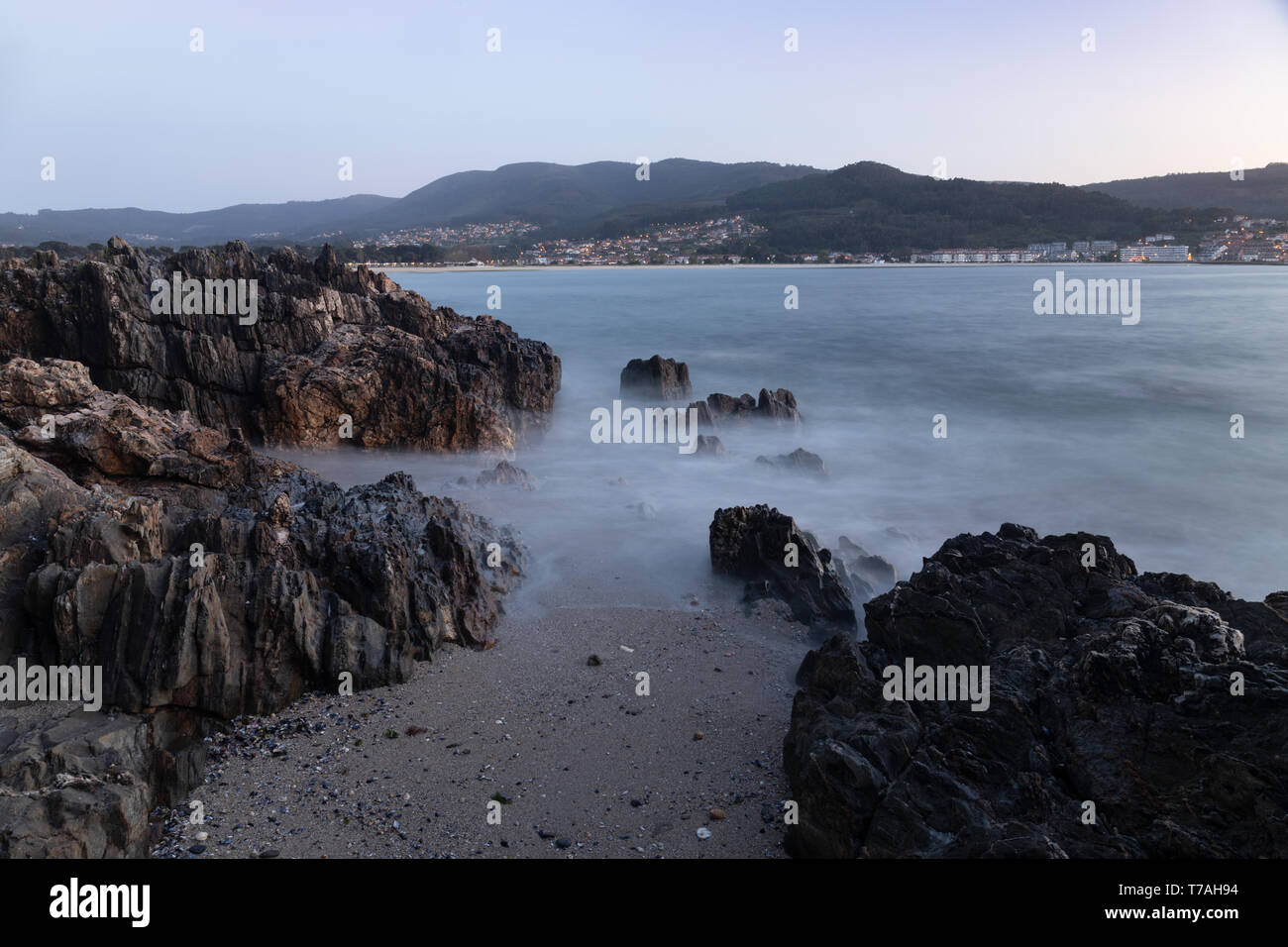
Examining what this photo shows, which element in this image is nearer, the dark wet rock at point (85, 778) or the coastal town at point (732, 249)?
the dark wet rock at point (85, 778)

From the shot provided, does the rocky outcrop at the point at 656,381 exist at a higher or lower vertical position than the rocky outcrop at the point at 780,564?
higher

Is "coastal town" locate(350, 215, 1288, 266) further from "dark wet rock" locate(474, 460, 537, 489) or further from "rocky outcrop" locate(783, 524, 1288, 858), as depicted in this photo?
"rocky outcrop" locate(783, 524, 1288, 858)

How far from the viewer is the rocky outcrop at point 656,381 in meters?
28.4

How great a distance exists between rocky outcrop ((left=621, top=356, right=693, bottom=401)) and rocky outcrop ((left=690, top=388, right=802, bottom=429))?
3.77m

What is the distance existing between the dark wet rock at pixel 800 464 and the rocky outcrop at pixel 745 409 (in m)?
3.91

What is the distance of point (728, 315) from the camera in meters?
53.7

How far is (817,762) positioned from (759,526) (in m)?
→ 6.47

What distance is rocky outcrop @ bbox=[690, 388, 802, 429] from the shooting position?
23.6 meters

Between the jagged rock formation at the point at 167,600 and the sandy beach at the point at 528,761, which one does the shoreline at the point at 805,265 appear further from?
the sandy beach at the point at 528,761

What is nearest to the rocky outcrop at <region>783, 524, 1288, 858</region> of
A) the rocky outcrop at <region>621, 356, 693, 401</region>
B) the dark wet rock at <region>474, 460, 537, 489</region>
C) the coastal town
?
the dark wet rock at <region>474, 460, 537, 489</region>

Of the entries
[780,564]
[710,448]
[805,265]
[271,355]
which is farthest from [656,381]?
[805,265]

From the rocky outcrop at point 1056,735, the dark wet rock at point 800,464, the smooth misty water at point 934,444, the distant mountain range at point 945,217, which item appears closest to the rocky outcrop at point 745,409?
the smooth misty water at point 934,444

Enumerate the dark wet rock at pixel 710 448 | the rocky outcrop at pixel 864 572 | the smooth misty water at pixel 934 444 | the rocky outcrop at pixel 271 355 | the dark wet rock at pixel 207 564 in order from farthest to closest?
the dark wet rock at pixel 710 448
the rocky outcrop at pixel 271 355
the smooth misty water at pixel 934 444
the rocky outcrop at pixel 864 572
the dark wet rock at pixel 207 564

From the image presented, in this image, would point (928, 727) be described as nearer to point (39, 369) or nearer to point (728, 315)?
point (39, 369)
